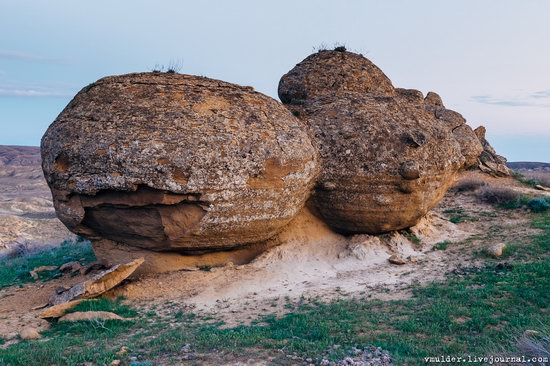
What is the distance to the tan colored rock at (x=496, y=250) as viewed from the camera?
10688 mm

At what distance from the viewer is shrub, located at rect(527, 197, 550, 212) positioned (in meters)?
14.7

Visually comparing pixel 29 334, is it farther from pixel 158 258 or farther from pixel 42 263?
pixel 42 263

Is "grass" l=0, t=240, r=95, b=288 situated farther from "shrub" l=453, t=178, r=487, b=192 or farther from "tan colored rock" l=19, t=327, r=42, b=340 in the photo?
"shrub" l=453, t=178, r=487, b=192

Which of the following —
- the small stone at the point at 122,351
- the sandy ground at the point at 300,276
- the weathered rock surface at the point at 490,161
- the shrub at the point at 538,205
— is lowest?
the small stone at the point at 122,351

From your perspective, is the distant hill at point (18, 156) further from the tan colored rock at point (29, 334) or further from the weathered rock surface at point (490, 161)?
the tan colored rock at point (29, 334)

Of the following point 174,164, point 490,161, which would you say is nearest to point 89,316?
point 174,164

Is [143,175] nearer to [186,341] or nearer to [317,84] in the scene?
[186,341]

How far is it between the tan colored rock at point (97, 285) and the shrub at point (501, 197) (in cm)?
1073

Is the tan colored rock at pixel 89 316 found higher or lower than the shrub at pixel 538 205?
lower

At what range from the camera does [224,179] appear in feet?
31.6

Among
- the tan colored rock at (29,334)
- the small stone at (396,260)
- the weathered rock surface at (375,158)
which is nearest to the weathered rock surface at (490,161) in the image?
the weathered rock surface at (375,158)

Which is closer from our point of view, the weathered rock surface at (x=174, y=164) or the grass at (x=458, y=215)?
the weathered rock surface at (x=174, y=164)

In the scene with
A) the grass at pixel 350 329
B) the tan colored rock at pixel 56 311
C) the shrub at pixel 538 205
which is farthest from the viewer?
the shrub at pixel 538 205

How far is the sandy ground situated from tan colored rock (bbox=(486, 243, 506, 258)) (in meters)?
0.36
